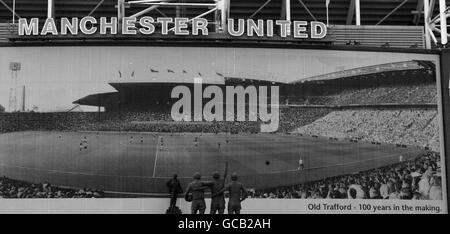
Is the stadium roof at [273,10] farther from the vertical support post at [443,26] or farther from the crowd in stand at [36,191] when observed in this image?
the crowd in stand at [36,191]

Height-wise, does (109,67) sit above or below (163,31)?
below

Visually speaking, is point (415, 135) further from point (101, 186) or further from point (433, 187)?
point (101, 186)

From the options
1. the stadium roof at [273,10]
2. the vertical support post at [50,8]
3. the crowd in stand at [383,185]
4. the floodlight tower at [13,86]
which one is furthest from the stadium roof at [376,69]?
the vertical support post at [50,8]

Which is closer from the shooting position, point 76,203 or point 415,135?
point 76,203

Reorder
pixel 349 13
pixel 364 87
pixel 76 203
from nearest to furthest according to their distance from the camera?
1. pixel 76 203
2. pixel 364 87
3. pixel 349 13

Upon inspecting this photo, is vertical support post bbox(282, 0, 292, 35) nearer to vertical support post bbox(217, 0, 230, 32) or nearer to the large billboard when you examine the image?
vertical support post bbox(217, 0, 230, 32)

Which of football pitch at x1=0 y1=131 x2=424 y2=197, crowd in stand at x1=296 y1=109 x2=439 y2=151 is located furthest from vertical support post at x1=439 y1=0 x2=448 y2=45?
football pitch at x1=0 y1=131 x2=424 y2=197

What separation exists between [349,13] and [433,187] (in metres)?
9.88

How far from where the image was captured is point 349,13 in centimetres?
2873

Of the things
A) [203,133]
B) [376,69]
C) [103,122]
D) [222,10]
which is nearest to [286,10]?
[222,10]

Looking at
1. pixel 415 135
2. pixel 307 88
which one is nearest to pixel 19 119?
pixel 307 88

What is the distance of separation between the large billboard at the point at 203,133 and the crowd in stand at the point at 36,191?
4 cm

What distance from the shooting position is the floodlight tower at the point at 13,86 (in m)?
22.1

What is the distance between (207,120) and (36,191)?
6861mm
